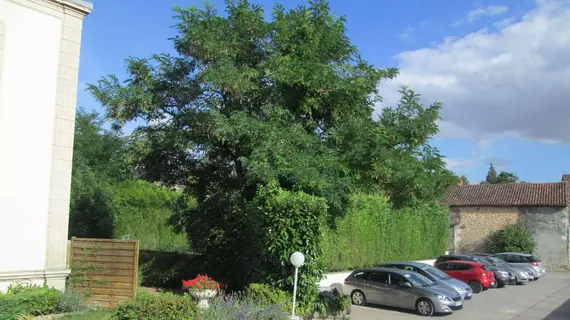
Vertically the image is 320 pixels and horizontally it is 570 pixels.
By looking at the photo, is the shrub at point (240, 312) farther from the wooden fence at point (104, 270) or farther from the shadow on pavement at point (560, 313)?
the shadow on pavement at point (560, 313)

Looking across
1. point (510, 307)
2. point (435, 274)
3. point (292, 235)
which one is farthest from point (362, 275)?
point (292, 235)

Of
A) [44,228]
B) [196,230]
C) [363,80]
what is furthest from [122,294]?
[363,80]

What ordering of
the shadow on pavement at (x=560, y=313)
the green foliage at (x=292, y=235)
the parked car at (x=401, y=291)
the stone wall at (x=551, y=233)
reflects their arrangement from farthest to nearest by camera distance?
the stone wall at (x=551, y=233) < the shadow on pavement at (x=560, y=313) < the parked car at (x=401, y=291) < the green foliage at (x=292, y=235)

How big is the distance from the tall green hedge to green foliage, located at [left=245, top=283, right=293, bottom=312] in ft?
25.0

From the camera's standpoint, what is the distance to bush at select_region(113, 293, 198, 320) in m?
8.74

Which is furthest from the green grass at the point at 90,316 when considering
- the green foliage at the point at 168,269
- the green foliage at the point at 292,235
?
the green foliage at the point at 168,269

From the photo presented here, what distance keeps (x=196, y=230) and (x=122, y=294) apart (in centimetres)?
503

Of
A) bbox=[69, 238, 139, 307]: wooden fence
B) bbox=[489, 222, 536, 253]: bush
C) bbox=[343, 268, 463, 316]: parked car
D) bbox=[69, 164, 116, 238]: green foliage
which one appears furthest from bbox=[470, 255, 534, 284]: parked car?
bbox=[69, 238, 139, 307]: wooden fence

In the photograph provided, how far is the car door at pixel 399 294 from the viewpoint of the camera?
54.0 feet

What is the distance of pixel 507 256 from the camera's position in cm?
3111

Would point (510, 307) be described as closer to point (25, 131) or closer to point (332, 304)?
point (332, 304)

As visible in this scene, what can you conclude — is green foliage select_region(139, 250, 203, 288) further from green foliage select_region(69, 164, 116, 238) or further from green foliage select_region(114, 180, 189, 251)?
green foliage select_region(114, 180, 189, 251)

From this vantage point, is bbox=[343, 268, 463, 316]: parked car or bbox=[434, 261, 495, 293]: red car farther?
bbox=[434, 261, 495, 293]: red car

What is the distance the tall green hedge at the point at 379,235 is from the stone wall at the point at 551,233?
9.98m
